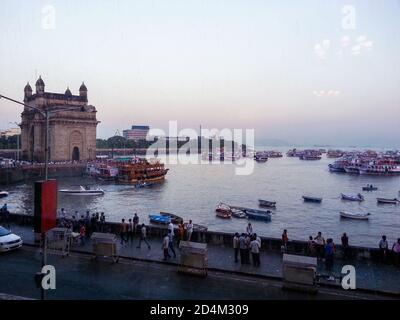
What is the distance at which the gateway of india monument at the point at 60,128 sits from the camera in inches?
3354

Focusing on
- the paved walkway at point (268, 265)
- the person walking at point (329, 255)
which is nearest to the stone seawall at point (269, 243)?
the paved walkway at point (268, 265)

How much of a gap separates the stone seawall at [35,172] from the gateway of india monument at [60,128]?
733 centimetres

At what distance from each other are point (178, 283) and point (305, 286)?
3.81 metres

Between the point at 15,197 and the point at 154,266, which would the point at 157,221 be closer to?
the point at 154,266

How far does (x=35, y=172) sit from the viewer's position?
7388 cm

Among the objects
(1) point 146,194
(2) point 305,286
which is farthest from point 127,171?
(2) point 305,286

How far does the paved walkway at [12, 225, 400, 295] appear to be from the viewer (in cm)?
1161

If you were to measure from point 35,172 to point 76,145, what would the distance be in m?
17.7

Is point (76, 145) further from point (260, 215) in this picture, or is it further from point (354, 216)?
point (354, 216)

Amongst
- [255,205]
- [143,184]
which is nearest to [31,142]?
[143,184]

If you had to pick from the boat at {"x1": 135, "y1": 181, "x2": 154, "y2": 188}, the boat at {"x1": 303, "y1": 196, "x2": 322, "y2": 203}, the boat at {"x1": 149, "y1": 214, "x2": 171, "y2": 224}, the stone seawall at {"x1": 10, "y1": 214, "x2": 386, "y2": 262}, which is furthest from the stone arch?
the stone seawall at {"x1": 10, "y1": 214, "x2": 386, "y2": 262}

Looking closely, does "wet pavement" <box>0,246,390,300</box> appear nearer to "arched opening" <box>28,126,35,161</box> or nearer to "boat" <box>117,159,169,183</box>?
"boat" <box>117,159,169,183</box>

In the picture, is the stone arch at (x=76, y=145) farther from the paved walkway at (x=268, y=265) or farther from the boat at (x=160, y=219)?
the paved walkway at (x=268, y=265)

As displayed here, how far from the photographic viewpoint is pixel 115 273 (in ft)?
40.1
